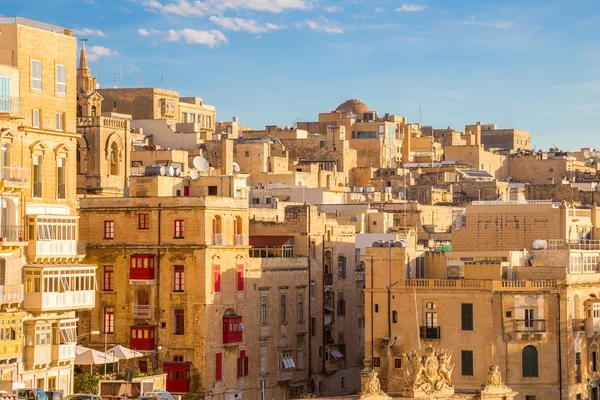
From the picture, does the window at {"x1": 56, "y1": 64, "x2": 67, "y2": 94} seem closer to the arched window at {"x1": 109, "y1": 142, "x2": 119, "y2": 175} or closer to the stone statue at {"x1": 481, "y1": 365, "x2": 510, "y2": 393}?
the stone statue at {"x1": 481, "y1": 365, "x2": 510, "y2": 393}

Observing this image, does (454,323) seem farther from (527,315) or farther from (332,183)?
(332,183)

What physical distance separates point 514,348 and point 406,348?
14.8ft

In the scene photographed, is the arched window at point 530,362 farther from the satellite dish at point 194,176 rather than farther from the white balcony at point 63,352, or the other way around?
the white balcony at point 63,352

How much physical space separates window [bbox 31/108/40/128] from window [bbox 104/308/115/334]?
16.1m

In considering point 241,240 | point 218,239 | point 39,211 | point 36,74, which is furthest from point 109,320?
point 36,74

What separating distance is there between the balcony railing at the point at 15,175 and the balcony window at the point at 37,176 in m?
1.28

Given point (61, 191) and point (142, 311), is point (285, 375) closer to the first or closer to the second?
point (142, 311)

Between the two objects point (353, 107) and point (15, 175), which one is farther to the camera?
point (353, 107)

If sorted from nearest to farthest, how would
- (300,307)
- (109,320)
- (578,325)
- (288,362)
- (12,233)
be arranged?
(12,233) < (578,325) < (109,320) < (288,362) < (300,307)

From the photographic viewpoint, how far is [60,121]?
5928 centimetres

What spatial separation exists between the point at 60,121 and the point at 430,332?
1979cm

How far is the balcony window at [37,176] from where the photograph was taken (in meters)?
57.7

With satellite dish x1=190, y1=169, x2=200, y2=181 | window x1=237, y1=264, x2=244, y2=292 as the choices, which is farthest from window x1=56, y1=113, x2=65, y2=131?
satellite dish x1=190, y1=169, x2=200, y2=181

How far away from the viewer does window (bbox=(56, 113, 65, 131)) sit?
59.1 m
